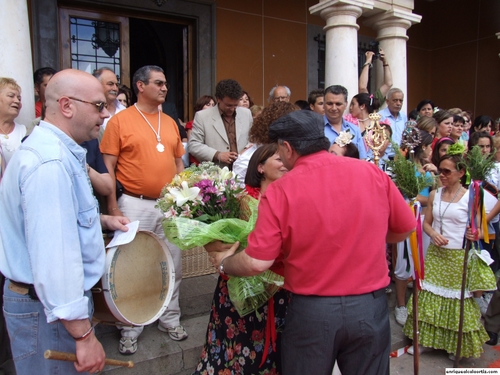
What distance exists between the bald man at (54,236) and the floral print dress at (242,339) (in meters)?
1.02

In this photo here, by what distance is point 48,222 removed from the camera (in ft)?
5.56

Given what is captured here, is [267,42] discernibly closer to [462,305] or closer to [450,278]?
[450,278]

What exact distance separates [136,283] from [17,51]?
3033 millimetres

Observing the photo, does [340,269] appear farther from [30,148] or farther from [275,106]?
[275,106]

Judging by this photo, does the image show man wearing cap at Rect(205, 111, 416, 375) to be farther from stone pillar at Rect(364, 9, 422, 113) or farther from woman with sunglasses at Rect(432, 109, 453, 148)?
stone pillar at Rect(364, 9, 422, 113)

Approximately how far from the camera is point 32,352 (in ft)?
6.09

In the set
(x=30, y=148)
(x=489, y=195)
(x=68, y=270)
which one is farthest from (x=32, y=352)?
(x=489, y=195)

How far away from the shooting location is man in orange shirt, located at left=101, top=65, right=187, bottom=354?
345cm

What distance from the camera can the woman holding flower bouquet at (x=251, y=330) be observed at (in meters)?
2.66

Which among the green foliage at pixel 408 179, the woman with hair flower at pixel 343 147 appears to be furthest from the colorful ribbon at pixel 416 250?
the woman with hair flower at pixel 343 147

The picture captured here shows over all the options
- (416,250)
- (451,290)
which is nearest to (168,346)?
(416,250)

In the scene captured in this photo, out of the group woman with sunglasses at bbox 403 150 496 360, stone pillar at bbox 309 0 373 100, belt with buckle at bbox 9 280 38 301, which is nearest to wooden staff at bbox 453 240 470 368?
woman with sunglasses at bbox 403 150 496 360

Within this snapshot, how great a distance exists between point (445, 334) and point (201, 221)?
9.29 ft

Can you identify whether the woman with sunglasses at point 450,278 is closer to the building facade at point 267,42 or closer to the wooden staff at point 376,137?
the wooden staff at point 376,137
